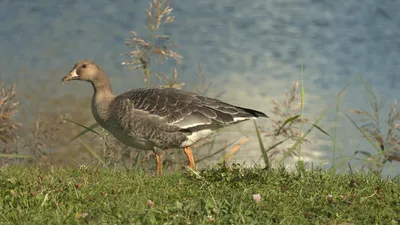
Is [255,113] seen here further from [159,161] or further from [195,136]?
[159,161]

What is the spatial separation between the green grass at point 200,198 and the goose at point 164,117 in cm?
146

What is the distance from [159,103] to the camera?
9.53 m

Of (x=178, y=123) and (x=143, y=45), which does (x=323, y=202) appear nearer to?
(x=178, y=123)

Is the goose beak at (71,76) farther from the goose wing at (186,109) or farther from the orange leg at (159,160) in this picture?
the orange leg at (159,160)

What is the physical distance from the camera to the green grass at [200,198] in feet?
18.3

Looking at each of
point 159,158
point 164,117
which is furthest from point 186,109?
point 159,158

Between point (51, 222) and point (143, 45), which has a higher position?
point (143, 45)

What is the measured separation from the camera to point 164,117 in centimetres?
941

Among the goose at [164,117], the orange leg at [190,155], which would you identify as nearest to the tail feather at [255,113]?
the goose at [164,117]

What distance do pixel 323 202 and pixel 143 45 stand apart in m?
4.64

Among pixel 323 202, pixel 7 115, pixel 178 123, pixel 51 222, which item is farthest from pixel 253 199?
pixel 7 115

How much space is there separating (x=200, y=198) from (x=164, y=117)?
3596mm

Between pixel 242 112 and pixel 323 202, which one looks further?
pixel 242 112

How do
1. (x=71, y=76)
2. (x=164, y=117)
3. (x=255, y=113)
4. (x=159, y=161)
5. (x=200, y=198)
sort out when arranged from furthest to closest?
(x=71, y=76) < (x=255, y=113) < (x=164, y=117) < (x=159, y=161) < (x=200, y=198)
